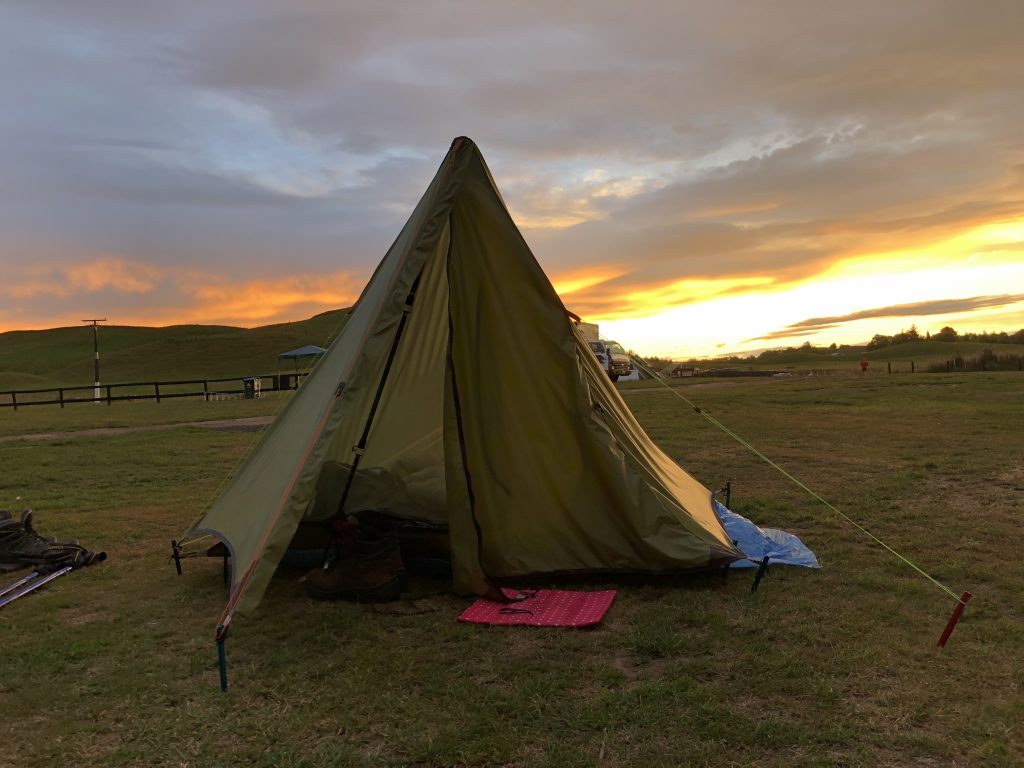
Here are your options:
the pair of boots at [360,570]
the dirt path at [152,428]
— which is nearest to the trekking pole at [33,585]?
the pair of boots at [360,570]

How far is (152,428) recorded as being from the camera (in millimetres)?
17438

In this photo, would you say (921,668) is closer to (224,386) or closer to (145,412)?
(145,412)

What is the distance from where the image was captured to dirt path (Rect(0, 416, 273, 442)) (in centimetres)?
1611

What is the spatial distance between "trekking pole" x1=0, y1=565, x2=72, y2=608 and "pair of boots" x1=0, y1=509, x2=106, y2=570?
0.12m

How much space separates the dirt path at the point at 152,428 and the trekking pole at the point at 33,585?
10.3 m

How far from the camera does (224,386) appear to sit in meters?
54.5

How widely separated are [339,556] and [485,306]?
2091 mm

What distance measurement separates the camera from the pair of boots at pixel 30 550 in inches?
229

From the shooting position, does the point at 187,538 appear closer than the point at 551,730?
No

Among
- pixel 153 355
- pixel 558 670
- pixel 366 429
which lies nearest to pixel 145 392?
pixel 153 355

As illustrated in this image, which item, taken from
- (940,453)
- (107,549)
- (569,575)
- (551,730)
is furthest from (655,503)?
(940,453)

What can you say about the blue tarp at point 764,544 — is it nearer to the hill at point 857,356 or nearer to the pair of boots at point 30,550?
the pair of boots at point 30,550

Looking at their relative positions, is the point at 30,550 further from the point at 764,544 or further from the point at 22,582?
the point at 764,544

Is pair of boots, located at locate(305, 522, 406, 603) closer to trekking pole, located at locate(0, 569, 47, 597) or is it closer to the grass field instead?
the grass field
